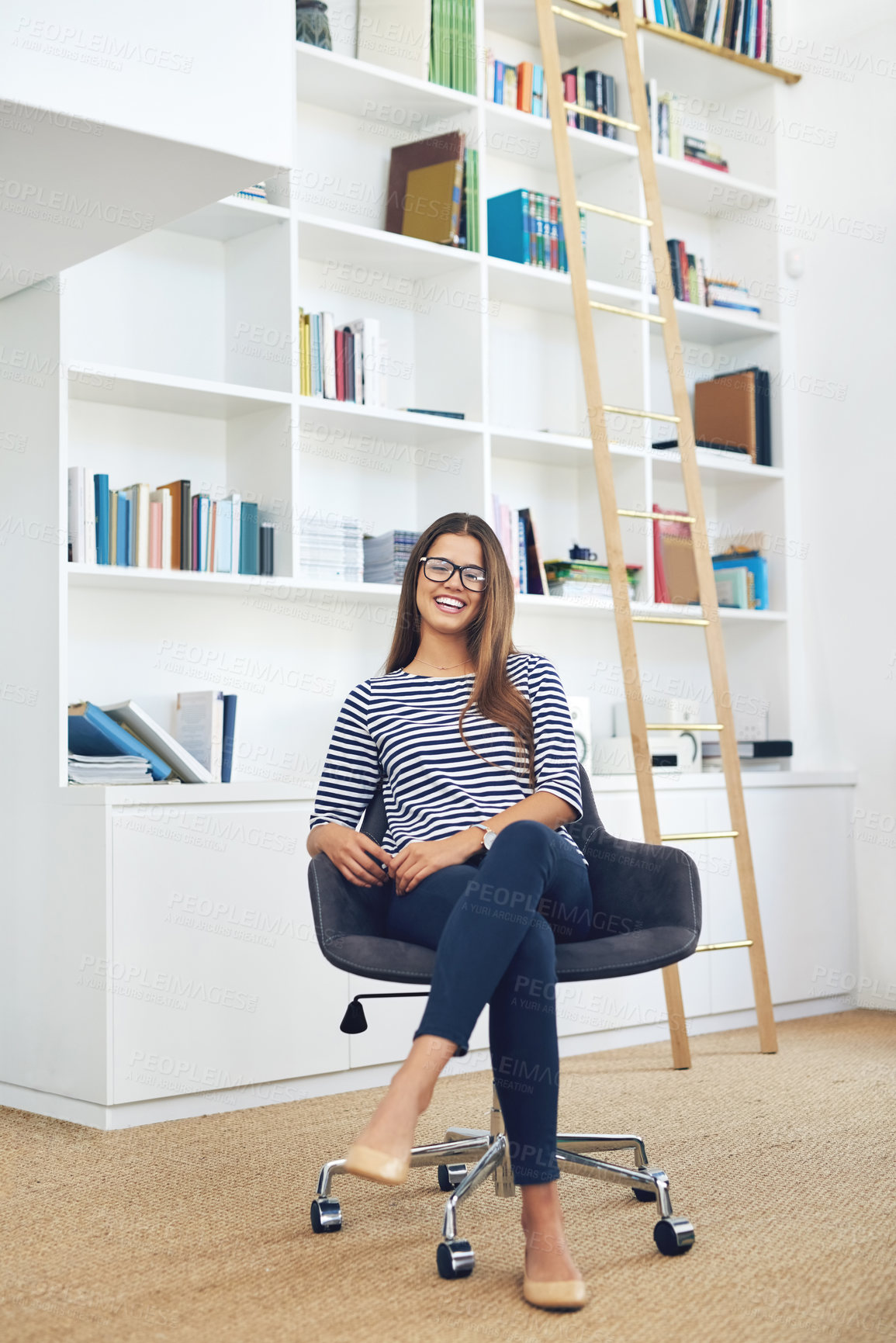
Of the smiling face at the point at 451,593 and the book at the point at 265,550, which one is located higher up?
the book at the point at 265,550

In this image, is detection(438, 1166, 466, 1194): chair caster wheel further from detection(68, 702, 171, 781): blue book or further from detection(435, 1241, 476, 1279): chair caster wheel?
detection(68, 702, 171, 781): blue book

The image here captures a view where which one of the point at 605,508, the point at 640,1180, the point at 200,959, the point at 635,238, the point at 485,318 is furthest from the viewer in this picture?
the point at 635,238

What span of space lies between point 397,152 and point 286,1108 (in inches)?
105

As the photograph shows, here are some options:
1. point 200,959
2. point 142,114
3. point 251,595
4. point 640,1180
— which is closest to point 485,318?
point 251,595

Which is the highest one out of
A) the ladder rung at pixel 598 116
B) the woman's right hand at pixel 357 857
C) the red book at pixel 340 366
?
the ladder rung at pixel 598 116

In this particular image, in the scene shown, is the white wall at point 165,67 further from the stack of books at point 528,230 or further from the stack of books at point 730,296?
the stack of books at point 730,296

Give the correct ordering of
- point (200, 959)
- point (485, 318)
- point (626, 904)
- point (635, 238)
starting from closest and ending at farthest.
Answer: point (626, 904) < point (200, 959) < point (485, 318) < point (635, 238)

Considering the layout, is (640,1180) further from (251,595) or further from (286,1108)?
(251,595)

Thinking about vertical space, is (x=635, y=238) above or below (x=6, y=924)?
above

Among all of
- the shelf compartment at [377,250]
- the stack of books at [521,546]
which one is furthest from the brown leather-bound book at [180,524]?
the stack of books at [521,546]

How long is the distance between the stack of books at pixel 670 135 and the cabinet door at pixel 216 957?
2627 mm

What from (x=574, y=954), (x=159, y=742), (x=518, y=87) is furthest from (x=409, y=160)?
(x=574, y=954)

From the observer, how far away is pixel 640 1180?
85.4 inches

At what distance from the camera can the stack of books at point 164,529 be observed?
3.20 meters
